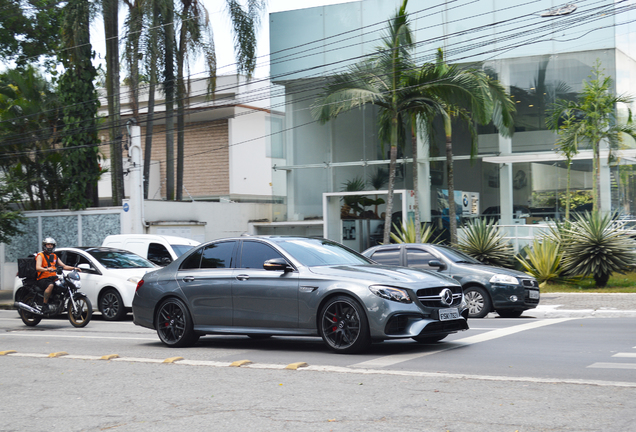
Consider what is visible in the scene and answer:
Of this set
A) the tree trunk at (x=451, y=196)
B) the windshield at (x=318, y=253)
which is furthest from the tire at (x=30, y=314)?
the tree trunk at (x=451, y=196)

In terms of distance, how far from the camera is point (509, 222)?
25500 mm

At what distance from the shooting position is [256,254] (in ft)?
32.6

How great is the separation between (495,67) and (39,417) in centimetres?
2220

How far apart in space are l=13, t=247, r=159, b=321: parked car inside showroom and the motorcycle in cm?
145

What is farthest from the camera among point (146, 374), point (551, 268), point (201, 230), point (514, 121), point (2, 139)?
point (2, 139)

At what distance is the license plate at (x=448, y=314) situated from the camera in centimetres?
876

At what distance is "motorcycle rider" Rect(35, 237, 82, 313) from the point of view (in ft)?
48.0

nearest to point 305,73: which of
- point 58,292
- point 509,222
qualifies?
point 509,222

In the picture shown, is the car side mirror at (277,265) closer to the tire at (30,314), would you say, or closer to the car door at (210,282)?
the car door at (210,282)

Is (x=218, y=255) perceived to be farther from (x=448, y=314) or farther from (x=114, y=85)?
(x=114, y=85)

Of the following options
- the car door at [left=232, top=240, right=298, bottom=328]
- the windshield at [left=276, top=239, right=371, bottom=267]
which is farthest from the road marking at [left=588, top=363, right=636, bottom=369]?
the car door at [left=232, top=240, right=298, bottom=328]

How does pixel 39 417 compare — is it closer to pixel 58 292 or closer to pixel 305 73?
pixel 58 292

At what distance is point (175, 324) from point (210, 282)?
2.96 ft

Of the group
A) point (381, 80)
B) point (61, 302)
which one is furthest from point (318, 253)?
point (381, 80)
